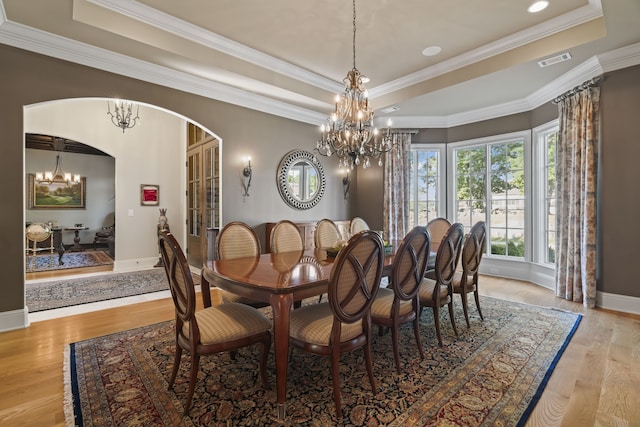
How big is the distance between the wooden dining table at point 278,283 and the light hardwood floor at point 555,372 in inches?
45.9

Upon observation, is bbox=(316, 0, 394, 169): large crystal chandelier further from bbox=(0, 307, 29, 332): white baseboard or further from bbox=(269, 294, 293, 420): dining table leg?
bbox=(0, 307, 29, 332): white baseboard

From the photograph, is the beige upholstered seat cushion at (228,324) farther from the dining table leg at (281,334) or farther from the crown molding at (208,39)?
the crown molding at (208,39)

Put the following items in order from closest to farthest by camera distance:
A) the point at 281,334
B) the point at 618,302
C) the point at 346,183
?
1. the point at 281,334
2. the point at 618,302
3. the point at 346,183

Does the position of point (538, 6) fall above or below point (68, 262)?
above

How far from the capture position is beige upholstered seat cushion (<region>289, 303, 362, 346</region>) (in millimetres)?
1887

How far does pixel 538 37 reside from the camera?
3.42 m

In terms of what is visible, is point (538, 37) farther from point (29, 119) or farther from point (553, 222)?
point (29, 119)

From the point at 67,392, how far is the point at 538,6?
489 centimetres

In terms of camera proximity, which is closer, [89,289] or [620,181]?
[620,181]

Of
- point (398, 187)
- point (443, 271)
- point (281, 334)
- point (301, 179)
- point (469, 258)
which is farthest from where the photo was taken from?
point (398, 187)

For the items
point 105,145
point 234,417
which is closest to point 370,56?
point 234,417

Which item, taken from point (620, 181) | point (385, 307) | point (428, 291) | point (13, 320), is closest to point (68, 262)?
point (13, 320)

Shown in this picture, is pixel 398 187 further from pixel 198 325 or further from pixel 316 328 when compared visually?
pixel 198 325

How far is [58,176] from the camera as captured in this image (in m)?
9.16
